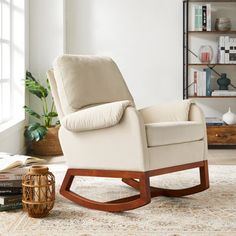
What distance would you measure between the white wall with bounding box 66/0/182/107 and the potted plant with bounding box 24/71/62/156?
79 centimetres

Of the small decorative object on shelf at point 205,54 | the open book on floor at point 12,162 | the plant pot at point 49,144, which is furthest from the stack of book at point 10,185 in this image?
the small decorative object on shelf at point 205,54

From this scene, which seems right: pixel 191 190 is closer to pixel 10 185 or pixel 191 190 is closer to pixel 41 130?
pixel 10 185

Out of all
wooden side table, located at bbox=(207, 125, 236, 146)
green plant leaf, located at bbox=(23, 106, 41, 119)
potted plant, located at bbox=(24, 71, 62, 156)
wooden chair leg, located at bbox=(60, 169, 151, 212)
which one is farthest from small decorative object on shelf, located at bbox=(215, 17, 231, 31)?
wooden chair leg, located at bbox=(60, 169, 151, 212)

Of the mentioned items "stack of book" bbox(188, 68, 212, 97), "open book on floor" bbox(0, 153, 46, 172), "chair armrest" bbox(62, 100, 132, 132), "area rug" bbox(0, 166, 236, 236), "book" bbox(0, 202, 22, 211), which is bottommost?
"area rug" bbox(0, 166, 236, 236)

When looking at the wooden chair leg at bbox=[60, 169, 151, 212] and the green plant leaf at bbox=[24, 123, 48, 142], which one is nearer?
the wooden chair leg at bbox=[60, 169, 151, 212]

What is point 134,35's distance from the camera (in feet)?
18.1

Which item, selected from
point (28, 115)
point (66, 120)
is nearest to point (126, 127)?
point (66, 120)

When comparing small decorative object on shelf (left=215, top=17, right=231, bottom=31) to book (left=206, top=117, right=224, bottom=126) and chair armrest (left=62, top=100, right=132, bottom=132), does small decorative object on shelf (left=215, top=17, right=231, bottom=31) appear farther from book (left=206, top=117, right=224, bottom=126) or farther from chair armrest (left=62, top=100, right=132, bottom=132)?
chair armrest (left=62, top=100, right=132, bottom=132)

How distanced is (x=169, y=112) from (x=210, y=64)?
2.13 m

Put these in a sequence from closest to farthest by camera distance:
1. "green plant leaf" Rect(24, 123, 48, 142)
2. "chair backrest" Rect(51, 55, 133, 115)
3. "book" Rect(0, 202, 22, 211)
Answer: "book" Rect(0, 202, 22, 211)
"chair backrest" Rect(51, 55, 133, 115)
"green plant leaf" Rect(24, 123, 48, 142)

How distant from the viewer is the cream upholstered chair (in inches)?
108

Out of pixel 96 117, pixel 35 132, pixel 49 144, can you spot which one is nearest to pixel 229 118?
pixel 49 144

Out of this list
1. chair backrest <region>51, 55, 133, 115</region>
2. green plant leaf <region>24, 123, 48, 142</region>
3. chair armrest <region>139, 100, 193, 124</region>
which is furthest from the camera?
green plant leaf <region>24, 123, 48, 142</region>

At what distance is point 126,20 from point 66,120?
2.75m
